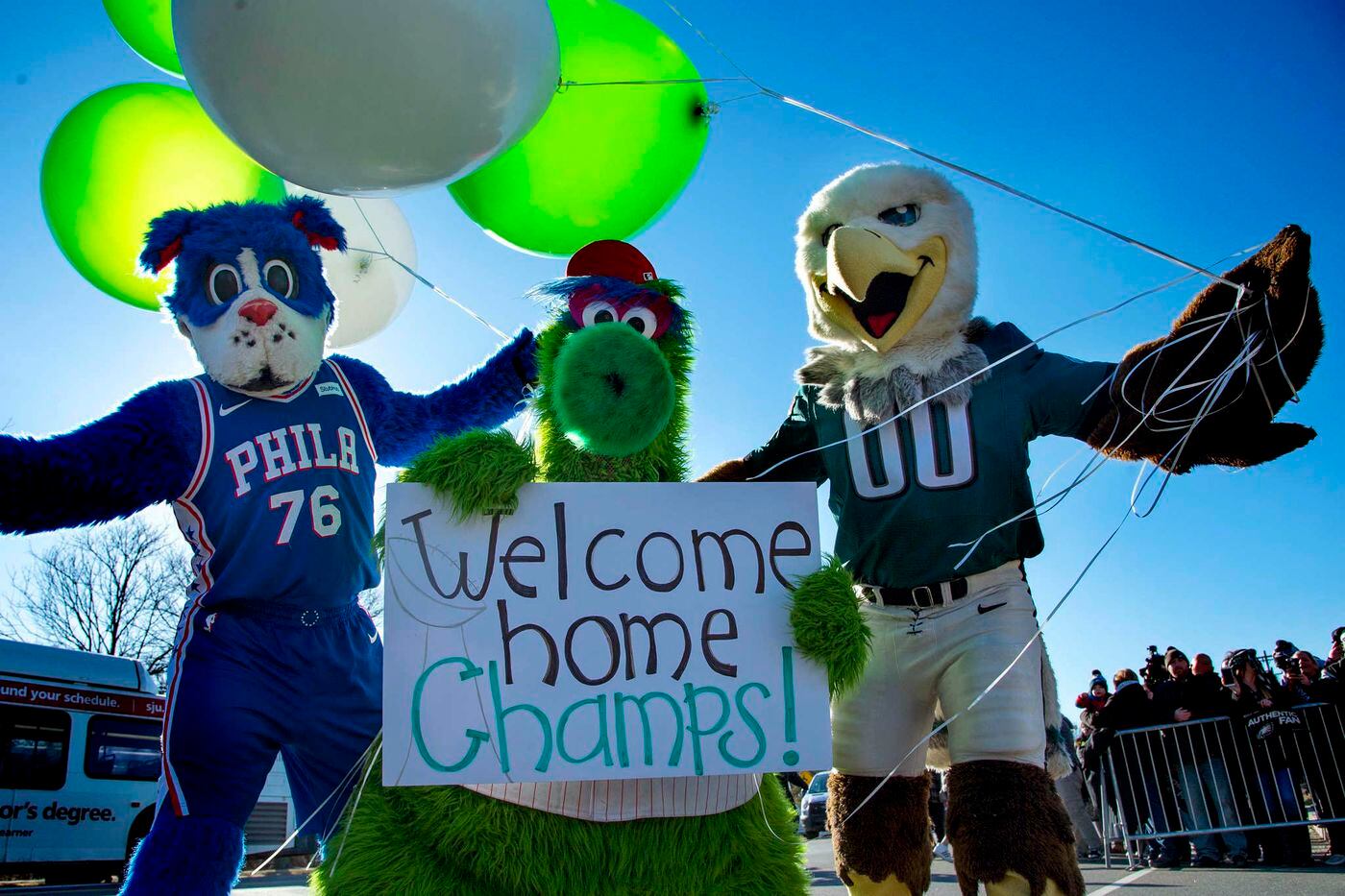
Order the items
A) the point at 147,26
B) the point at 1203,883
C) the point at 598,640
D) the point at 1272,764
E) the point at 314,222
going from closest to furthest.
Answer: the point at 598,640
the point at 314,222
the point at 147,26
the point at 1203,883
the point at 1272,764

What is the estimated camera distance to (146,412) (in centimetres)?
282

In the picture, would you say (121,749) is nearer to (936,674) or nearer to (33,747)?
(33,747)

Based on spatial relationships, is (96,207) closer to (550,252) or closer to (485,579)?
(550,252)

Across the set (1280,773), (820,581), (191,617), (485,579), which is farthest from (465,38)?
(1280,773)

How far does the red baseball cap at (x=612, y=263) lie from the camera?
9.02ft

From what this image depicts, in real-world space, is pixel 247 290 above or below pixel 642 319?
above

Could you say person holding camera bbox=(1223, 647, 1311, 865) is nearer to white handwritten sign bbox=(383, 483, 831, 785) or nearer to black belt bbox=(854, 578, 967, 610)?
black belt bbox=(854, 578, 967, 610)

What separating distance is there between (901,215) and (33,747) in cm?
938

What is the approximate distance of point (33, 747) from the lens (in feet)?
29.5

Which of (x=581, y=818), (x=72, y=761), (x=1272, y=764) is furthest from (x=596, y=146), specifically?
(x=72, y=761)

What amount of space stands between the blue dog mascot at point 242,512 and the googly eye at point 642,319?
96 cm

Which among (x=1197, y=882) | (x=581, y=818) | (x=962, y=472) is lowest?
(x=1197, y=882)

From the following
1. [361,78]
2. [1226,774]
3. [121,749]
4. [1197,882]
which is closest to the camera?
[361,78]

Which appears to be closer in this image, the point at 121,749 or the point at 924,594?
the point at 924,594
